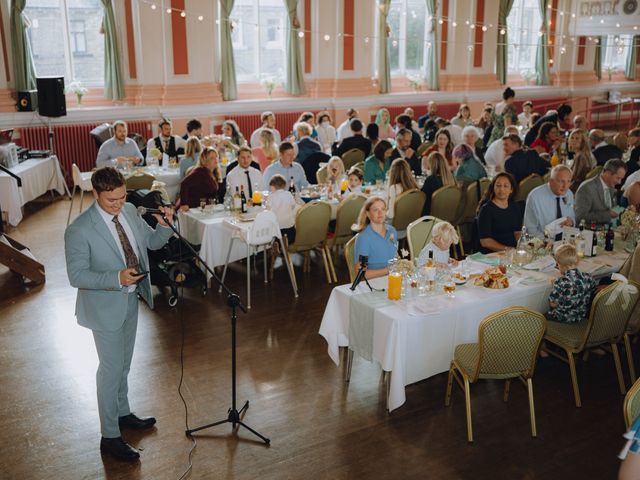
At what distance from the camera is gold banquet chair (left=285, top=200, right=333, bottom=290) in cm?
670

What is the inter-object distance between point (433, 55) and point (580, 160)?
26.9 ft

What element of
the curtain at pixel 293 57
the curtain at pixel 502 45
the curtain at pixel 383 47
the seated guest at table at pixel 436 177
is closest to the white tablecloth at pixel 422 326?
the seated guest at table at pixel 436 177

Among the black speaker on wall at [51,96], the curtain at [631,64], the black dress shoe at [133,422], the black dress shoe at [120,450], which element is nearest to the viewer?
the black dress shoe at [120,450]

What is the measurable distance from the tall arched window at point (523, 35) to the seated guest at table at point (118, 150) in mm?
10895

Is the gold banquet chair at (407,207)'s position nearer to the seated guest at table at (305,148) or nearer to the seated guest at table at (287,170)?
the seated guest at table at (287,170)

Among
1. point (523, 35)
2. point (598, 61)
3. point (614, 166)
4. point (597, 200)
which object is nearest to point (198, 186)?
point (597, 200)

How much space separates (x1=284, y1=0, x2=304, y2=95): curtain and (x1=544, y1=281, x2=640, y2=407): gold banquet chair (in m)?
9.69

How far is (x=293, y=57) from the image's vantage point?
43.9ft

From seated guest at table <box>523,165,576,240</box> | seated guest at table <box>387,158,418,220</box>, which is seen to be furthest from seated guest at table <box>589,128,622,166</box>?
seated guest at table <box>387,158,418,220</box>

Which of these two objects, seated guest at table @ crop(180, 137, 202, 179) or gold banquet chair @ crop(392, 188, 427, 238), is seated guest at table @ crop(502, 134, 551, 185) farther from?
seated guest at table @ crop(180, 137, 202, 179)

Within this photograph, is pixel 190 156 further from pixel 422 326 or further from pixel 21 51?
pixel 422 326

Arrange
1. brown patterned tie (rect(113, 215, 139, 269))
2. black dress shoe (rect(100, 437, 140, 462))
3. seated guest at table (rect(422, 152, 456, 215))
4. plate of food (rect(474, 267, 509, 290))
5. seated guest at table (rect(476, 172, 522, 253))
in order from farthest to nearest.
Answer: seated guest at table (rect(422, 152, 456, 215))
seated guest at table (rect(476, 172, 522, 253))
plate of food (rect(474, 267, 509, 290))
black dress shoe (rect(100, 437, 140, 462))
brown patterned tie (rect(113, 215, 139, 269))

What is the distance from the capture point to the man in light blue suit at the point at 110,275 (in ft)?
12.1

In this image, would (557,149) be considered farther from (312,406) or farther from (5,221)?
(5,221)
